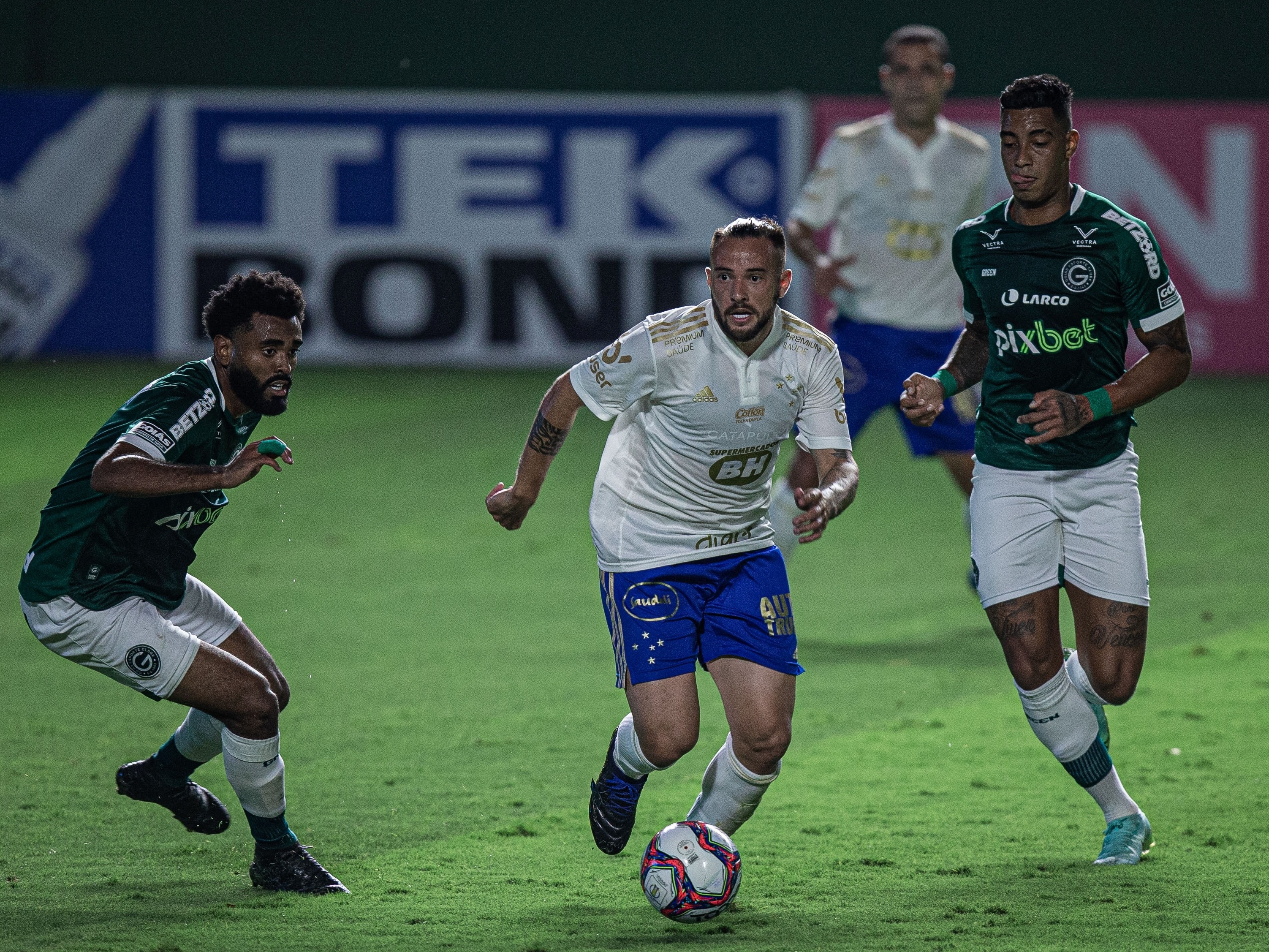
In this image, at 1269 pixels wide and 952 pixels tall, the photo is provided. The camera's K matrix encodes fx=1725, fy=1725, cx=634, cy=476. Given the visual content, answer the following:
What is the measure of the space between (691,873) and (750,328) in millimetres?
1481

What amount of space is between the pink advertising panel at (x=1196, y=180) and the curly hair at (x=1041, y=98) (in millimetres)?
11575

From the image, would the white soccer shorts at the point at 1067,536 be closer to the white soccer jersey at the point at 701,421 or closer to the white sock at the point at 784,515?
the white soccer jersey at the point at 701,421

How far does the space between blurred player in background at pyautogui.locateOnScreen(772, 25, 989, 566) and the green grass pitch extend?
1.25 metres

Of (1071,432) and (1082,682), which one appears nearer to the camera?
(1071,432)

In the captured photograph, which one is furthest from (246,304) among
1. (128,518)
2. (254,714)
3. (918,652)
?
(918,652)

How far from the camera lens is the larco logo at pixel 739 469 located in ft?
16.3

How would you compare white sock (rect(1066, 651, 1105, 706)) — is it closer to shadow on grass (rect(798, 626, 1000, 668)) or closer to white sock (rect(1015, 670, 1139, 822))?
white sock (rect(1015, 670, 1139, 822))

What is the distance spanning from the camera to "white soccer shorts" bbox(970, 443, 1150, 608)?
512cm

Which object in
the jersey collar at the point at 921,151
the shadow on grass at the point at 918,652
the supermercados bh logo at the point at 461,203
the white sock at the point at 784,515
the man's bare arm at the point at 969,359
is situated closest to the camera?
the man's bare arm at the point at 969,359

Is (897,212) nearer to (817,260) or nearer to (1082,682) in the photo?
(817,260)

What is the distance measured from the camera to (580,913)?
15.2ft

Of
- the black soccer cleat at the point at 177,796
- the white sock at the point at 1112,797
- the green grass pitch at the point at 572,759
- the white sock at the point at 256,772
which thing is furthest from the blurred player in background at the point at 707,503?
the black soccer cleat at the point at 177,796

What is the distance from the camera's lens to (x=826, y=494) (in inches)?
181

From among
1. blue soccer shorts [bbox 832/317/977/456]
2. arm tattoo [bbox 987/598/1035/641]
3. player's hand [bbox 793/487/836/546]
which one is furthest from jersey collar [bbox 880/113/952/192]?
player's hand [bbox 793/487/836/546]
